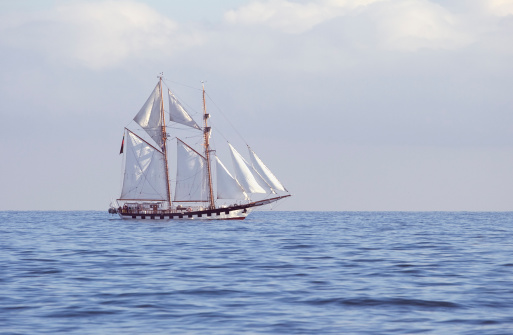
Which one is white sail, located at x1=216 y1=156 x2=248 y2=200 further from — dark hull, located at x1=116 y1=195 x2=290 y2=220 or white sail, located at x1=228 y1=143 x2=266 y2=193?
dark hull, located at x1=116 y1=195 x2=290 y2=220

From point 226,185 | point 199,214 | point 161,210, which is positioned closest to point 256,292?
point 226,185

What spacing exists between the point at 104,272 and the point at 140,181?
6747cm

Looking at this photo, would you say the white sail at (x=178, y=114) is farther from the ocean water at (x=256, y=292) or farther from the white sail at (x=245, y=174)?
the ocean water at (x=256, y=292)

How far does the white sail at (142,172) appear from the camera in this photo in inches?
3762

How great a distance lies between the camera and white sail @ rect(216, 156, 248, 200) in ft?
315

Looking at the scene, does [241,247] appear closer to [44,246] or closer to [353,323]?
[44,246]

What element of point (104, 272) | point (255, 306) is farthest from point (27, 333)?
point (104, 272)

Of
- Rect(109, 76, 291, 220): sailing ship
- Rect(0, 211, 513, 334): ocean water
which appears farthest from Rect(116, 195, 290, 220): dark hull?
Rect(0, 211, 513, 334): ocean water

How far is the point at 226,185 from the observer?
9606 cm

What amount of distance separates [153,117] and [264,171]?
1917 centimetres

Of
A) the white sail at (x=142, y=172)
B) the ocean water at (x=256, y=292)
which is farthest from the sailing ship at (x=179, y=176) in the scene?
the ocean water at (x=256, y=292)

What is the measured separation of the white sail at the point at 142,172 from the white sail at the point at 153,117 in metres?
3.74

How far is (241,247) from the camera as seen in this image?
45156 millimetres

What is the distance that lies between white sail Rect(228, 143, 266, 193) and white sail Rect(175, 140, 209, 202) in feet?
21.4
